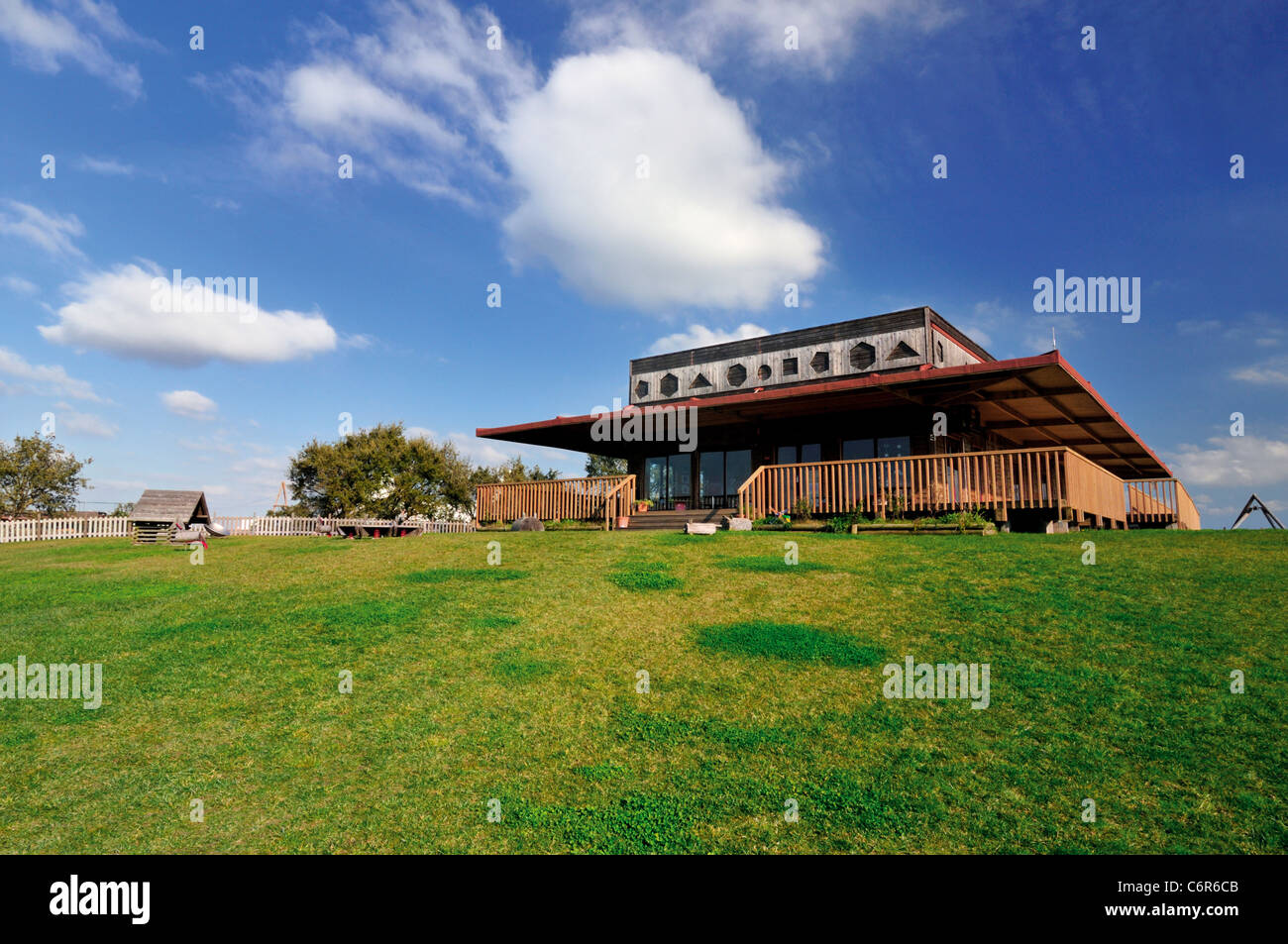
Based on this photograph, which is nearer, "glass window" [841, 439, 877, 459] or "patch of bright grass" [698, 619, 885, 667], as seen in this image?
"patch of bright grass" [698, 619, 885, 667]

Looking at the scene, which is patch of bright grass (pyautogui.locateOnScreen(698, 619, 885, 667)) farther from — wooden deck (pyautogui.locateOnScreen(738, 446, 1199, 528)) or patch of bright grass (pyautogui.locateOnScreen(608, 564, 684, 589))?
wooden deck (pyautogui.locateOnScreen(738, 446, 1199, 528))

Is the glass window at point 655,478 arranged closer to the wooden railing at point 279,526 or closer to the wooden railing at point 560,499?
the wooden railing at point 560,499

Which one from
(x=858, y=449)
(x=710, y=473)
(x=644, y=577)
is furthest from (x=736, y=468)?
(x=644, y=577)

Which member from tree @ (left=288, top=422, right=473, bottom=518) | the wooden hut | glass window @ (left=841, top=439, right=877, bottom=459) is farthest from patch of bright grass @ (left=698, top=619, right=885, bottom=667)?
tree @ (left=288, top=422, right=473, bottom=518)

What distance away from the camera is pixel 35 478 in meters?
46.8

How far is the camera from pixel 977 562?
1062cm

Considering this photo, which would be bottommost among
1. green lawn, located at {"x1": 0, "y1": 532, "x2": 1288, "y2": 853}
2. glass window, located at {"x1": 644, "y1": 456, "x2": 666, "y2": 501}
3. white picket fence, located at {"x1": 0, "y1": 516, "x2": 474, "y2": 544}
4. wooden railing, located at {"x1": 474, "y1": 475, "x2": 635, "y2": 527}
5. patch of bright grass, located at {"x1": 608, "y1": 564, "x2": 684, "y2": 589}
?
green lawn, located at {"x1": 0, "y1": 532, "x2": 1288, "y2": 853}

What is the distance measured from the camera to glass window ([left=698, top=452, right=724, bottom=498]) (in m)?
26.0

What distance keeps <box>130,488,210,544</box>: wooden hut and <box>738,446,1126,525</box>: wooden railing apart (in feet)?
76.7

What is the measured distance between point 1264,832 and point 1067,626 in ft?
11.6

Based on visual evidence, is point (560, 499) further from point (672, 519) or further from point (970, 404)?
point (970, 404)
